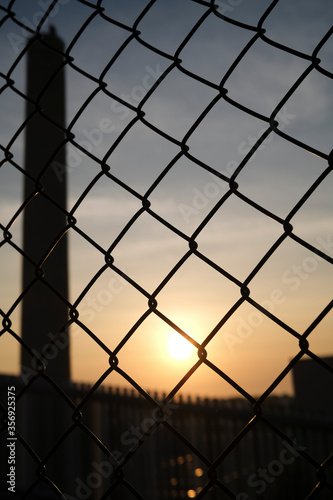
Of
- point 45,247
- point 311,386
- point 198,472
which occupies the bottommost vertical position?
point 198,472

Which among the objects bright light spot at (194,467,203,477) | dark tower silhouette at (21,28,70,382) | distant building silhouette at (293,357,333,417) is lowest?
bright light spot at (194,467,203,477)

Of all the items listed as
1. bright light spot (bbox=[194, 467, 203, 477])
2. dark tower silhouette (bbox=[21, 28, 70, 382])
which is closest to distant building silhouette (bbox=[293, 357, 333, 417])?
dark tower silhouette (bbox=[21, 28, 70, 382])

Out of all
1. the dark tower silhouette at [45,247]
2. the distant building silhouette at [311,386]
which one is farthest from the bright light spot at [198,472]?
the distant building silhouette at [311,386]

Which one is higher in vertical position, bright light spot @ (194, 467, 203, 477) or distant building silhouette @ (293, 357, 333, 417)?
distant building silhouette @ (293, 357, 333, 417)

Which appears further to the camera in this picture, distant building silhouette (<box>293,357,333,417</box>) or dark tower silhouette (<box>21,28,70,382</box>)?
distant building silhouette (<box>293,357,333,417</box>)

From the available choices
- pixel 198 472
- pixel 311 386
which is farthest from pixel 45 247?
pixel 311 386

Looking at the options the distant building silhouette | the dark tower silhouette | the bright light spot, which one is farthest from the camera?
the distant building silhouette

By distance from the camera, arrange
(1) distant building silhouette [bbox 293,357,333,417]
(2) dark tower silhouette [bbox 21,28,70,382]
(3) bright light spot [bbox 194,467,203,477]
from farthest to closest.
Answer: (1) distant building silhouette [bbox 293,357,333,417]
(2) dark tower silhouette [bbox 21,28,70,382]
(3) bright light spot [bbox 194,467,203,477]

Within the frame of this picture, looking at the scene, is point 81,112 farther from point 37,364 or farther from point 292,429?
point 292,429

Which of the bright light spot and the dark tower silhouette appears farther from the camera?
the dark tower silhouette

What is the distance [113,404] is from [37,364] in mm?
3898

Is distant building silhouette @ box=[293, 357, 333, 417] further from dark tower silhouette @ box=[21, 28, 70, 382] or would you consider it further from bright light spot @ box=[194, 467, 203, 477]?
bright light spot @ box=[194, 467, 203, 477]

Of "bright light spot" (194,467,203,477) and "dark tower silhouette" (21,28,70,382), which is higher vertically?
"dark tower silhouette" (21,28,70,382)

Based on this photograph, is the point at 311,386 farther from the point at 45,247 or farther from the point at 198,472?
the point at 198,472
